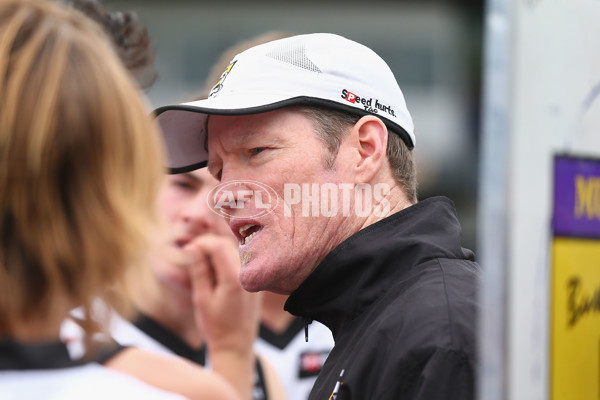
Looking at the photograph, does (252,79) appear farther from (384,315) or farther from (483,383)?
(483,383)

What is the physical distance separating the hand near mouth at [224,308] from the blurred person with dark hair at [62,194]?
6.47 ft

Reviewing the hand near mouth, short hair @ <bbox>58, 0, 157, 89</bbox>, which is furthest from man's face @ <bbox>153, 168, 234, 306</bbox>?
short hair @ <bbox>58, 0, 157, 89</bbox>

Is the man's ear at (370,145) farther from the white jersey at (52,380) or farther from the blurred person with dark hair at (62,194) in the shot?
the white jersey at (52,380)

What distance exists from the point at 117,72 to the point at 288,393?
2364 mm

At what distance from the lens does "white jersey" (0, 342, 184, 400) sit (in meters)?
1.06

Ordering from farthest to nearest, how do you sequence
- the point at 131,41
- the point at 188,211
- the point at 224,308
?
the point at 188,211 → the point at 224,308 → the point at 131,41

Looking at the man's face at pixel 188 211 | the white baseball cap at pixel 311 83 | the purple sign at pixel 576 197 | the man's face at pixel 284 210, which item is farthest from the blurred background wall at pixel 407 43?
the purple sign at pixel 576 197

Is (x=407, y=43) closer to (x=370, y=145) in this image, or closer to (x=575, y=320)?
(x=370, y=145)

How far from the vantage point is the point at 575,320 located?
116 cm

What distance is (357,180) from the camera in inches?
76.9

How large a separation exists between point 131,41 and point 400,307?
1837 millimetres

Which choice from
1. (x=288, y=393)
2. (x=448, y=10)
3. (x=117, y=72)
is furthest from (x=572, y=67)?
(x=448, y=10)

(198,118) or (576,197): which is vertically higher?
(198,118)

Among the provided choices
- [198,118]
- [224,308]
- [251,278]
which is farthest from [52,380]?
[224,308]
